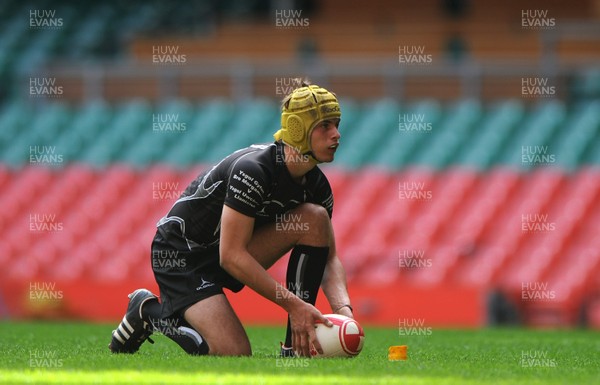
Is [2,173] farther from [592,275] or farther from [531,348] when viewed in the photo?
[531,348]

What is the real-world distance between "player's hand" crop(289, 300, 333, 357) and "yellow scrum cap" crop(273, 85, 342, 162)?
2.76 ft

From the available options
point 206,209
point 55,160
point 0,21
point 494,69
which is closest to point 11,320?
point 55,160

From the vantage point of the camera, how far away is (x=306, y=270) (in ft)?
23.3

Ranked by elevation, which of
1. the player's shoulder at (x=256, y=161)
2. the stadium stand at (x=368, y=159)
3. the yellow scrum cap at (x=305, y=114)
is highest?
the yellow scrum cap at (x=305, y=114)

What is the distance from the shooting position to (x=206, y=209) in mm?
7281

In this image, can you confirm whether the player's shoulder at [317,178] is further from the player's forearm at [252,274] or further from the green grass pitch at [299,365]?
the green grass pitch at [299,365]

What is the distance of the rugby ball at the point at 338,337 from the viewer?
6.82 metres

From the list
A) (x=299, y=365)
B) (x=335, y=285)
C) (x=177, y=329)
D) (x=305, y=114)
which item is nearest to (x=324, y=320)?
(x=299, y=365)

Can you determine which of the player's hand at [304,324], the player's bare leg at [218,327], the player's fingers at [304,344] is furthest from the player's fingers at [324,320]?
the player's bare leg at [218,327]

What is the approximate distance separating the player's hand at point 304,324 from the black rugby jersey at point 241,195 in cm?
55

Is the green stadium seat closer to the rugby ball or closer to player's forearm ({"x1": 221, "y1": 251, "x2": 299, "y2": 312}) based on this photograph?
the rugby ball

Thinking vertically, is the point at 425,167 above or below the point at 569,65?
below

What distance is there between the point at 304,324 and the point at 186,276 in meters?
0.85

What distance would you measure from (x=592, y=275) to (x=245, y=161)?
774cm
